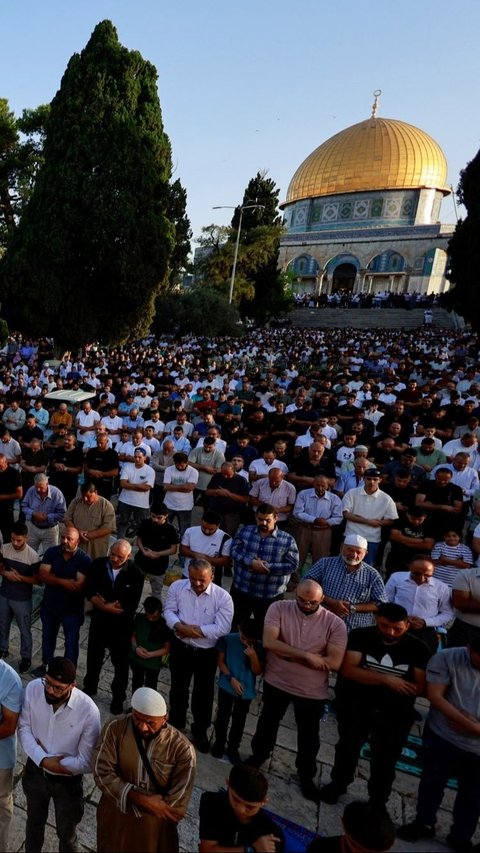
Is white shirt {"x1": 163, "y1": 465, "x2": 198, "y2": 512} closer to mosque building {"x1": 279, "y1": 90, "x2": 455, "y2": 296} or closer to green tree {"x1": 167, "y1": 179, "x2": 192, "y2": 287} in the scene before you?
green tree {"x1": 167, "y1": 179, "x2": 192, "y2": 287}

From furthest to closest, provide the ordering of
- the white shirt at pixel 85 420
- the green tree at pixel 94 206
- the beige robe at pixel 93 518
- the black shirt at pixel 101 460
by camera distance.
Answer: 1. the green tree at pixel 94 206
2. the white shirt at pixel 85 420
3. the black shirt at pixel 101 460
4. the beige robe at pixel 93 518

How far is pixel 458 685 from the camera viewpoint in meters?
3.17

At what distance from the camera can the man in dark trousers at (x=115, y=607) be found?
162 inches

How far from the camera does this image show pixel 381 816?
2.10 meters

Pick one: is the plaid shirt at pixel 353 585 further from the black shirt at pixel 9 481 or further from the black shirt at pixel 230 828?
the black shirt at pixel 9 481

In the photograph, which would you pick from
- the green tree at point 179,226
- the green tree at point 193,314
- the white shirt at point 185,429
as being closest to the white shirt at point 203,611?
the white shirt at point 185,429

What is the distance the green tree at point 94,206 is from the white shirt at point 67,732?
16278 mm

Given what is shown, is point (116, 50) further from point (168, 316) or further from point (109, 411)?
point (109, 411)

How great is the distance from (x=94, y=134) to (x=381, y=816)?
1972 cm

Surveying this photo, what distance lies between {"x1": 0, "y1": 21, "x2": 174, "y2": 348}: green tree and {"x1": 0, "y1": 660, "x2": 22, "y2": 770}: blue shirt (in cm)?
1611

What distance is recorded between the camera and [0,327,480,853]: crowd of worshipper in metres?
2.69

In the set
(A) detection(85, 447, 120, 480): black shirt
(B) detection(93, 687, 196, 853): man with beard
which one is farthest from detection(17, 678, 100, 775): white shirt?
(A) detection(85, 447, 120, 480): black shirt

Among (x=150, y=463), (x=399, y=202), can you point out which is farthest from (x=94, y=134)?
(x=399, y=202)

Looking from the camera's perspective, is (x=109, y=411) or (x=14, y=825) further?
(x=109, y=411)
